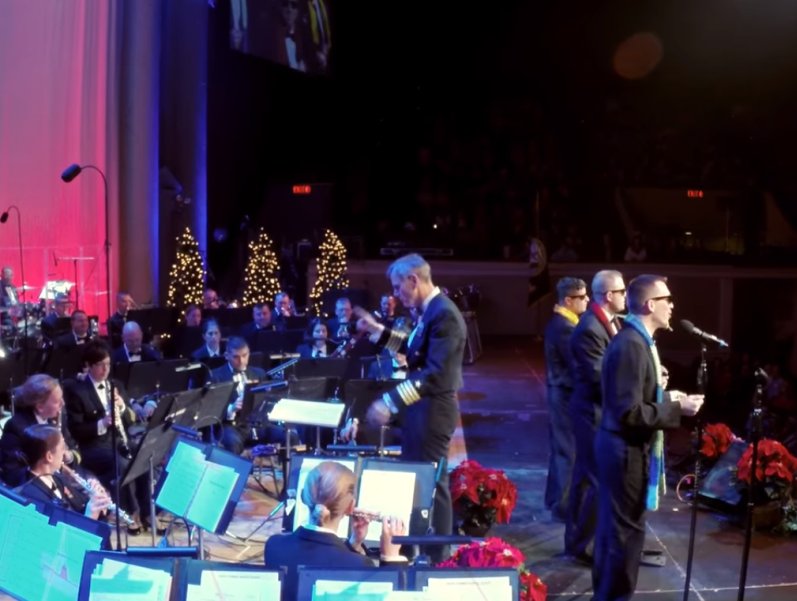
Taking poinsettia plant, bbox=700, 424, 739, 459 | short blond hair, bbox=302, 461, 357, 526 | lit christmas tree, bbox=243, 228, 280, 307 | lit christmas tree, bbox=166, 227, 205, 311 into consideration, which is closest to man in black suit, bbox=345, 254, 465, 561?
short blond hair, bbox=302, 461, 357, 526

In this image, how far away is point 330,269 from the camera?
18875 millimetres

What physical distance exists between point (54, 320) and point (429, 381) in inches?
292

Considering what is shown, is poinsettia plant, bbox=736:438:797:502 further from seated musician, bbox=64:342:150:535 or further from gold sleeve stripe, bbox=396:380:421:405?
seated musician, bbox=64:342:150:535

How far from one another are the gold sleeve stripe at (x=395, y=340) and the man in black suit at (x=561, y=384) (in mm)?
1014

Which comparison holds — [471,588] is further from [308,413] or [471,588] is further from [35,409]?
[35,409]

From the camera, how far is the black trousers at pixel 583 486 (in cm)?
617

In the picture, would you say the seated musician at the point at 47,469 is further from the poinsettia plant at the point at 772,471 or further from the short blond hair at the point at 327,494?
the poinsettia plant at the point at 772,471

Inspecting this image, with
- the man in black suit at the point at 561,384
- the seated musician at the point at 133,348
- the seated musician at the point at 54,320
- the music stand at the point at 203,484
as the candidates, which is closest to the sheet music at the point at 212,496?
the music stand at the point at 203,484

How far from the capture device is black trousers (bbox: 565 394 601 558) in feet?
20.2

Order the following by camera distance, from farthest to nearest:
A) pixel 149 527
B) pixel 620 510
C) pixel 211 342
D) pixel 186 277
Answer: pixel 186 277, pixel 211 342, pixel 149 527, pixel 620 510

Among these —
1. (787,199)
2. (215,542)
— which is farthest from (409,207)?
→ (215,542)

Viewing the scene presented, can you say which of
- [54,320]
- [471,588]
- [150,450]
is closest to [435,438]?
[150,450]

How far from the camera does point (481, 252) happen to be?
21578mm

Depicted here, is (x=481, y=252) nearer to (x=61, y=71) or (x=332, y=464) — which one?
(x=61, y=71)
